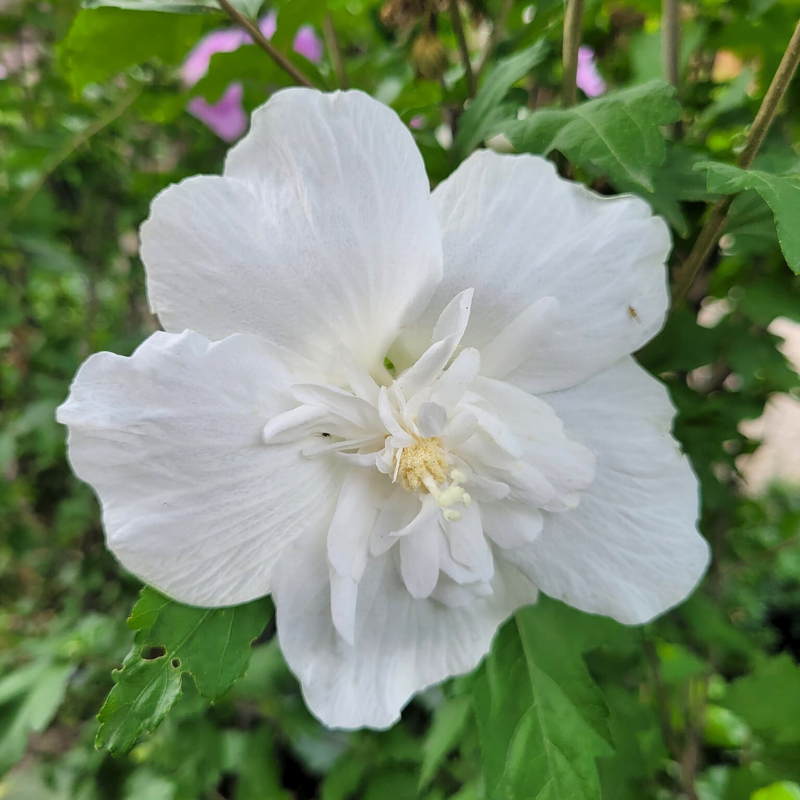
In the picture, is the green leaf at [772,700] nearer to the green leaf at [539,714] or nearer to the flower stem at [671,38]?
the green leaf at [539,714]

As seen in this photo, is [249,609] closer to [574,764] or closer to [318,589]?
[318,589]

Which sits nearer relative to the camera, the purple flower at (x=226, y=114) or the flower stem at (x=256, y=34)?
the flower stem at (x=256, y=34)

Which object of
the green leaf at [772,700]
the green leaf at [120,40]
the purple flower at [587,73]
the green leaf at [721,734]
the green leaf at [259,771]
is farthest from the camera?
the green leaf at [721,734]

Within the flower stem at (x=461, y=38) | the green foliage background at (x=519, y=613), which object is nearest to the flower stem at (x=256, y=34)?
the green foliage background at (x=519, y=613)

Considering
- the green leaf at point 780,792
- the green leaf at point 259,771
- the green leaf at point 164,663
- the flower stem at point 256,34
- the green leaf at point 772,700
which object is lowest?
the green leaf at point 259,771

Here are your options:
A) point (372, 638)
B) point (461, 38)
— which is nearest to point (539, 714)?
point (372, 638)

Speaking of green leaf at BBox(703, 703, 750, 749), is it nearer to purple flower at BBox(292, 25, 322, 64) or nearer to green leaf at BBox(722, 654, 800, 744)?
green leaf at BBox(722, 654, 800, 744)

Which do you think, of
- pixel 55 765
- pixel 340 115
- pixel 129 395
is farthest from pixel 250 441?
pixel 55 765
